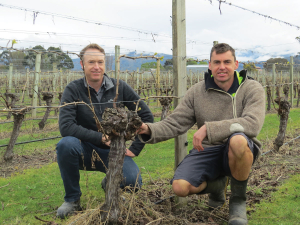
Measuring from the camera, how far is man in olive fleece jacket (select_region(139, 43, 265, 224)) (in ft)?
7.71

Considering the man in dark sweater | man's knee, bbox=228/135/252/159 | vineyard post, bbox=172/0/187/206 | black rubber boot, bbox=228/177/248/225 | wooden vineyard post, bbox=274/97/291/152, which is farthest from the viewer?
wooden vineyard post, bbox=274/97/291/152

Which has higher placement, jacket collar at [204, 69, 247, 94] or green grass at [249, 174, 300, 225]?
jacket collar at [204, 69, 247, 94]

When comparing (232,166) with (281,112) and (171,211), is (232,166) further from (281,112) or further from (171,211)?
(281,112)

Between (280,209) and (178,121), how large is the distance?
1316 millimetres

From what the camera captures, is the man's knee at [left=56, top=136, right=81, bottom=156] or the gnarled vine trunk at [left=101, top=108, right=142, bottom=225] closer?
the gnarled vine trunk at [left=101, top=108, right=142, bottom=225]

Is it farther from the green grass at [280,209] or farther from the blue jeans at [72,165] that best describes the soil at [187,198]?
the blue jeans at [72,165]

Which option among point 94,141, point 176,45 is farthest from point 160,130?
point 176,45

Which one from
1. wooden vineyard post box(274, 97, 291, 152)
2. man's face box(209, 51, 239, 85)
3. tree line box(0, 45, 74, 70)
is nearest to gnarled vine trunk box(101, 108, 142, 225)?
man's face box(209, 51, 239, 85)

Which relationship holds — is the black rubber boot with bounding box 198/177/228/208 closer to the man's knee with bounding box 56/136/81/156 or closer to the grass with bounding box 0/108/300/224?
the grass with bounding box 0/108/300/224

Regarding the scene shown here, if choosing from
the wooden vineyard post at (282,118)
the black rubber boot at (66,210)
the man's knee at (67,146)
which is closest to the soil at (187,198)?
the wooden vineyard post at (282,118)

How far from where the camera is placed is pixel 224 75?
8.58 ft

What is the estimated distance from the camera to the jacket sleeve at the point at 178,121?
2.64 meters

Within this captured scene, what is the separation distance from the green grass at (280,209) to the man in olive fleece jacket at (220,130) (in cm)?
34

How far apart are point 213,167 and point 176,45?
1.24 m
